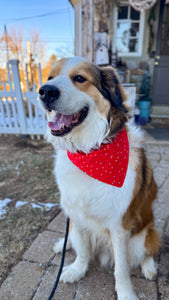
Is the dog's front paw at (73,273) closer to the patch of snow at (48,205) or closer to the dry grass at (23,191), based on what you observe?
the dry grass at (23,191)

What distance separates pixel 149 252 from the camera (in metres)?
1.77

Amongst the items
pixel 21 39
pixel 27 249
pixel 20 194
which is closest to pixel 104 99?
pixel 27 249

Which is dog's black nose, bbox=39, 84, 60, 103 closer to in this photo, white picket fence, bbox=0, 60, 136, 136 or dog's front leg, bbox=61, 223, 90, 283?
dog's front leg, bbox=61, 223, 90, 283

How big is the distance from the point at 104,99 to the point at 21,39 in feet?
62.8

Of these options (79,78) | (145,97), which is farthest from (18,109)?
(79,78)

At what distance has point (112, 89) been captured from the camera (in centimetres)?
155

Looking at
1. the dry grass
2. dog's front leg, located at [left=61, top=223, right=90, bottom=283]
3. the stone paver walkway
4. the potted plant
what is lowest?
the dry grass

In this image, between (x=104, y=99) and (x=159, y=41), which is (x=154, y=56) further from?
(x=104, y=99)

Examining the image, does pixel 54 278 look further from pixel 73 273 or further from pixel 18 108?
pixel 18 108

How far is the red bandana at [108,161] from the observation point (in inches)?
58.4

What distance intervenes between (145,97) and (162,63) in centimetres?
111

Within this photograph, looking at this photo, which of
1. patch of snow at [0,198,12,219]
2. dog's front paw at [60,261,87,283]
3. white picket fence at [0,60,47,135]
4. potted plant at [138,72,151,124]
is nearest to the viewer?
dog's front paw at [60,261,87,283]

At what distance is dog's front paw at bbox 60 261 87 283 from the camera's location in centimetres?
175

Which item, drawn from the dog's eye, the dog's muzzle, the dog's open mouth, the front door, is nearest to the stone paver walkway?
the dog's open mouth
